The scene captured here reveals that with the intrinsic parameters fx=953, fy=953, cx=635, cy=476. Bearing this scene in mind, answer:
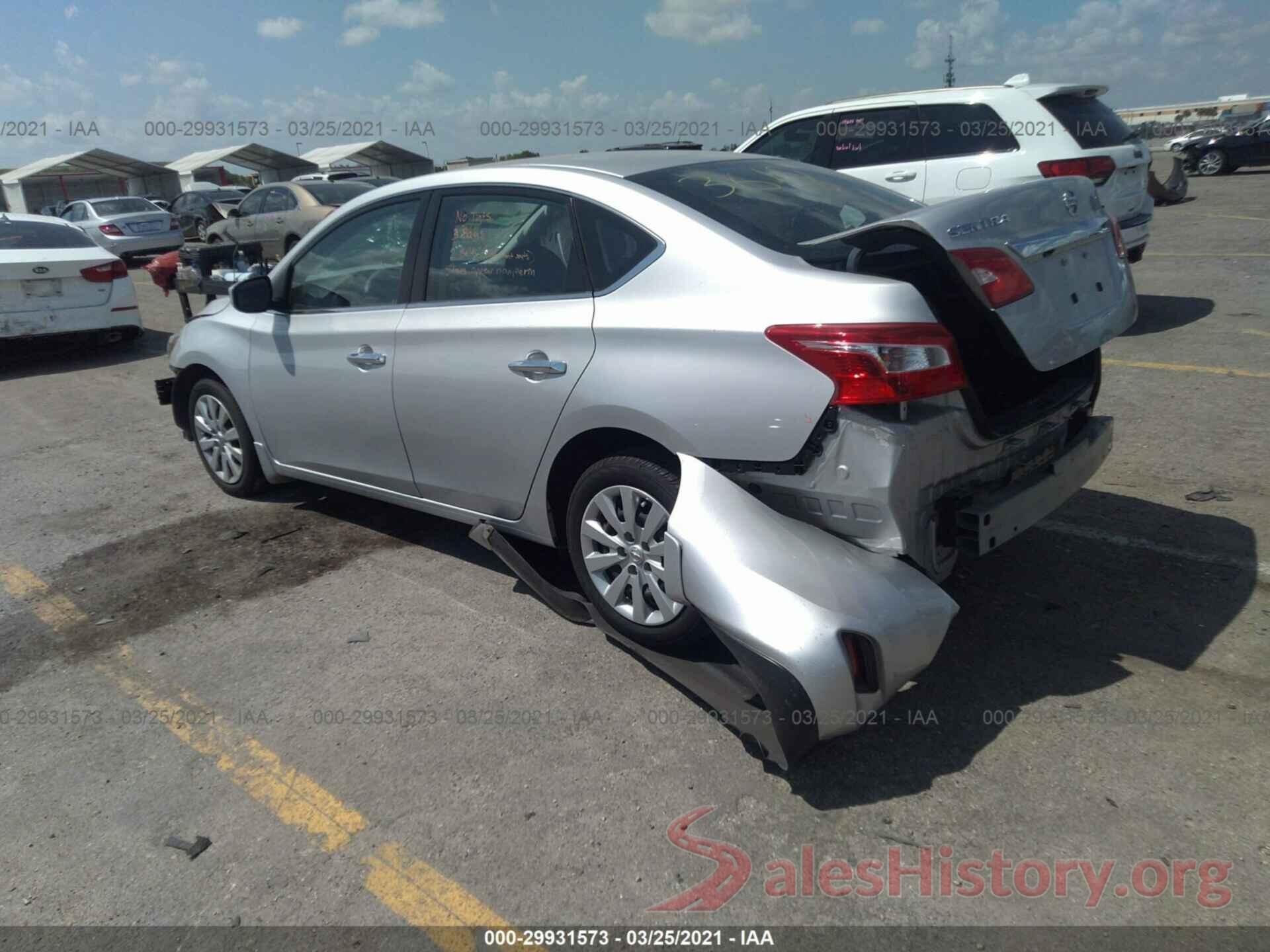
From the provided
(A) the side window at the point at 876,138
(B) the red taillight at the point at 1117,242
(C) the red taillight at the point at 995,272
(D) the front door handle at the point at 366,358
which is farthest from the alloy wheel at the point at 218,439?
(A) the side window at the point at 876,138

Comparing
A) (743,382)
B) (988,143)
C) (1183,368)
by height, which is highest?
(988,143)

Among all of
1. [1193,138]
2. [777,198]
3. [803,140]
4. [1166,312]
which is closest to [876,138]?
[803,140]

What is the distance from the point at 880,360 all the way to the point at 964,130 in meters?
→ 6.34

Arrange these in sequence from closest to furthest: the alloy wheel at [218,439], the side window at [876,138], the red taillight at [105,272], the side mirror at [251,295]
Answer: the side mirror at [251,295] < the alloy wheel at [218,439] < the side window at [876,138] < the red taillight at [105,272]

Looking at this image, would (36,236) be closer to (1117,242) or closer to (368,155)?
(1117,242)

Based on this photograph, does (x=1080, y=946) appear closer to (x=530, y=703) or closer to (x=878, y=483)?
(x=878, y=483)

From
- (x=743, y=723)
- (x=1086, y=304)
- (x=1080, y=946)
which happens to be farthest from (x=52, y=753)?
(x=1086, y=304)

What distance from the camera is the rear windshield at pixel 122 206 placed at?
20.7 meters

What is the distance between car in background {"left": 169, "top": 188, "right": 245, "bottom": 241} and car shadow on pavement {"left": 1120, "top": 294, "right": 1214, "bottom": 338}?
57.9 ft

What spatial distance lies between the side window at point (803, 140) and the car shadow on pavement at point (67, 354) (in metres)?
6.77

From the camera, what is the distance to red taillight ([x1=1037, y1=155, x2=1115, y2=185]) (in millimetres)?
7520

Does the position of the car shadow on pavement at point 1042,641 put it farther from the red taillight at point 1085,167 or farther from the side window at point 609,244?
the red taillight at point 1085,167

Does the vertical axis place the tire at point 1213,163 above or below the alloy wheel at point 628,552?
above

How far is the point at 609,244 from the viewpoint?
3.41 metres
